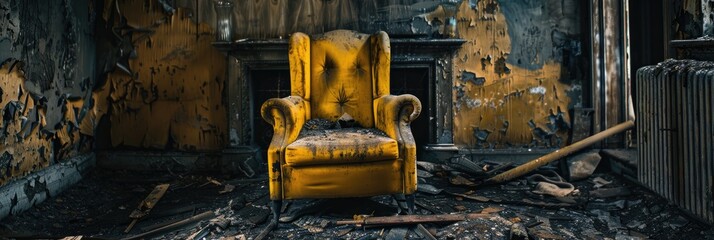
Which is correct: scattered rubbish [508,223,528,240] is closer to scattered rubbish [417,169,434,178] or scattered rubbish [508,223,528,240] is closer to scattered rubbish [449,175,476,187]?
scattered rubbish [449,175,476,187]

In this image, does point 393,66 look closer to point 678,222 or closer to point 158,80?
point 158,80

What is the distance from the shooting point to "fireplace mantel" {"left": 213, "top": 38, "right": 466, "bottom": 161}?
4105 mm

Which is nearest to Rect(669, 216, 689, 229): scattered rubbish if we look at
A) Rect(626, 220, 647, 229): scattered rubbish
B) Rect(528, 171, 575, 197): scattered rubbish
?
Rect(626, 220, 647, 229): scattered rubbish

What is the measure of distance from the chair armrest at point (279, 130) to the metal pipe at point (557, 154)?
1.69 m

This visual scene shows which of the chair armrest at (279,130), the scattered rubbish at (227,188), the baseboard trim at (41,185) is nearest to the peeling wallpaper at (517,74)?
the chair armrest at (279,130)

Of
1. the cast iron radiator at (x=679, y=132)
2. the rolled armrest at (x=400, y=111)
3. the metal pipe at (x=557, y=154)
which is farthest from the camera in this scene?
the metal pipe at (x=557, y=154)

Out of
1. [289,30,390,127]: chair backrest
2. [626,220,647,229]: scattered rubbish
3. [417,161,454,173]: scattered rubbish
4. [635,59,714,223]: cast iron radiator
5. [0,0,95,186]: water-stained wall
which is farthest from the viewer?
[417,161,454,173]: scattered rubbish

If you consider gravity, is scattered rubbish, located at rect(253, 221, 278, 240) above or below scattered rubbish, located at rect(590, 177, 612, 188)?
below

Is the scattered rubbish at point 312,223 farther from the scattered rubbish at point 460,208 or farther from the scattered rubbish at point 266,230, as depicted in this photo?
the scattered rubbish at point 460,208

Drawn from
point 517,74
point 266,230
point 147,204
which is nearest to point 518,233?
point 266,230

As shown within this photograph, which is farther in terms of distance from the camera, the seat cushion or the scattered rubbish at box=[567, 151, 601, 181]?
the scattered rubbish at box=[567, 151, 601, 181]

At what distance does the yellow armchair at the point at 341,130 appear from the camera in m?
2.62

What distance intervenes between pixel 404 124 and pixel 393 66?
1.43 m

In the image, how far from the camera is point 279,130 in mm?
2758
